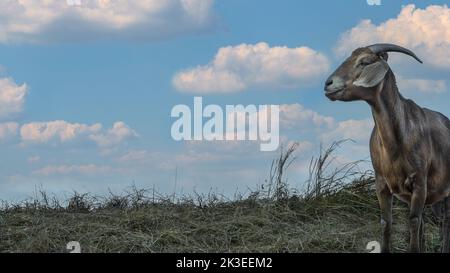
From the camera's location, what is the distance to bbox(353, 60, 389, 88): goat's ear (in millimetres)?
5430

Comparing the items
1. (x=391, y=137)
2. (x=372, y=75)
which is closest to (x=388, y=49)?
(x=372, y=75)

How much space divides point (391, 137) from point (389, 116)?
0.16 meters

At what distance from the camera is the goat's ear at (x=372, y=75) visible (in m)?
5.43

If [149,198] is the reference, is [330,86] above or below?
above

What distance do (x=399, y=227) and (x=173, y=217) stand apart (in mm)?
2367

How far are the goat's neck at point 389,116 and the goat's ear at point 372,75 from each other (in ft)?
0.36

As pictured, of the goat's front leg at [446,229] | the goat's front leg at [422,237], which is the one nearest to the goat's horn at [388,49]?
the goat's front leg at [446,229]

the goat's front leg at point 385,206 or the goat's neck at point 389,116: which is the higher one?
the goat's neck at point 389,116

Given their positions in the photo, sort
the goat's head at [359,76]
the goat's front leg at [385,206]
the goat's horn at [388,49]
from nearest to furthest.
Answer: the goat's head at [359,76] → the goat's horn at [388,49] → the goat's front leg at [385,206]

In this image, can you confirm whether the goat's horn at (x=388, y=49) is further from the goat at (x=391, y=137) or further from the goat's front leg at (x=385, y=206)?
the goat's front leg at (x=385, y=206)

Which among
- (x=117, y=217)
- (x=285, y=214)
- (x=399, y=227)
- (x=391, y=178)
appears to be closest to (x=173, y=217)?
(x=117, y=217)
